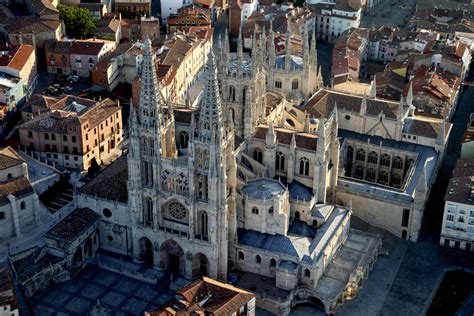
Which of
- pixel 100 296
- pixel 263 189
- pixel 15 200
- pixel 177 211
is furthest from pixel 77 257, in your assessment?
pixel 263 189

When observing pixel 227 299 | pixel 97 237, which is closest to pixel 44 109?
A: pixel 97 237

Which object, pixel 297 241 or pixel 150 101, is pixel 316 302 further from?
pixel 150 101

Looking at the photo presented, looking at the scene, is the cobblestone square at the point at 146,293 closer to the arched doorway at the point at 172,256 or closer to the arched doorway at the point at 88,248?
the arched doorway at the point at 172,256

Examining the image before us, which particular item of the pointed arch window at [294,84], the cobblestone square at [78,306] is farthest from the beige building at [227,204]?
the pointed arch window at [294,84]

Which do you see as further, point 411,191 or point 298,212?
point 411,191

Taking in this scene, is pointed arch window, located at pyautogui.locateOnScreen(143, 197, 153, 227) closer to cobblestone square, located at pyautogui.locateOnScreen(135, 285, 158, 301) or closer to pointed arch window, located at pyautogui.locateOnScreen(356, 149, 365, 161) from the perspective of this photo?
cobblestone square, located at pyautogui.locateOnScreen(135, 285, 158, 301)

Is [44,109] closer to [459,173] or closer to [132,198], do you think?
[132,198]
